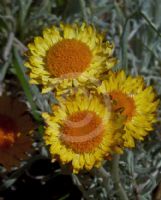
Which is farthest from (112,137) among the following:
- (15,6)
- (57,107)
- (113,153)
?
(15,6)

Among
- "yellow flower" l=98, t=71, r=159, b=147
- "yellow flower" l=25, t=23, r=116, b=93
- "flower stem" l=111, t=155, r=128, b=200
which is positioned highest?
"yellow flower" l=25, t=23, r=116, b=93

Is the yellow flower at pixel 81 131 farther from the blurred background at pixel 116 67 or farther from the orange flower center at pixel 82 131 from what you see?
the blurred background at pixel 116 67

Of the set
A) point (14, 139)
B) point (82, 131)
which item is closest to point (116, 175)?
point (82, 131)

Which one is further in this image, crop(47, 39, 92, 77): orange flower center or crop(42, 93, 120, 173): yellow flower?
crop(47, 39, 92, 77): orange flower center

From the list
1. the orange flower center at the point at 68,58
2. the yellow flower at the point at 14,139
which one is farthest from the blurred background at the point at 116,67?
the orange flower center at the point at 68,58

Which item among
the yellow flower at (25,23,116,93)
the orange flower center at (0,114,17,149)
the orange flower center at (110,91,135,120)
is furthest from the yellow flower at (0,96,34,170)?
the orange flower center at (110,91,135,120)

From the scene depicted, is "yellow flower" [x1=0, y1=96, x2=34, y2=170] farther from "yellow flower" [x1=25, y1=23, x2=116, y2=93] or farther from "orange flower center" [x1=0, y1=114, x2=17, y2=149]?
"yellow flower" [x1=25, y1=23, x2=116, y2=93]

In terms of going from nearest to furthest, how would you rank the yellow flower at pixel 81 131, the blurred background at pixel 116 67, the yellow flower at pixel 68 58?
the yellow flower at pixel 81 131 < the yellow flower at pixel 68 58 < the blurred background at pixel 116 67
